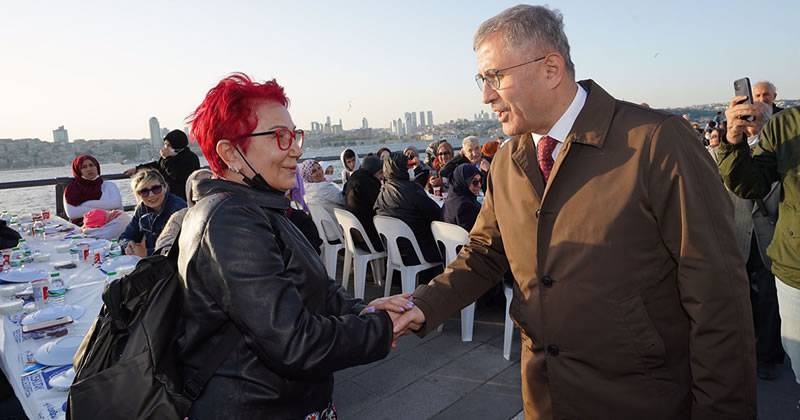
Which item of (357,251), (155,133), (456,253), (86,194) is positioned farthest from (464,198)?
(155,133)

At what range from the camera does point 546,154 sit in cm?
155

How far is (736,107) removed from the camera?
2.07 metres

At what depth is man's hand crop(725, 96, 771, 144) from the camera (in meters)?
2.01

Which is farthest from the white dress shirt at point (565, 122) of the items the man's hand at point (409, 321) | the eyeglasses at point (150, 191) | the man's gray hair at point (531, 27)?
the eyeglasses at point (150, 191)

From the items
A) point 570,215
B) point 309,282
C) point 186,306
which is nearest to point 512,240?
point 570,215

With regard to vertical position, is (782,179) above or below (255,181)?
below

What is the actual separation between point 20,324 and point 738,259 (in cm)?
301

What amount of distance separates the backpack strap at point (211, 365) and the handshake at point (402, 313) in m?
0.52

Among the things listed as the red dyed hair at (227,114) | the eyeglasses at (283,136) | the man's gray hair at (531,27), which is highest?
the man's gray hair at (531,27)

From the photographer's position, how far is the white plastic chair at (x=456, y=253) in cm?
371

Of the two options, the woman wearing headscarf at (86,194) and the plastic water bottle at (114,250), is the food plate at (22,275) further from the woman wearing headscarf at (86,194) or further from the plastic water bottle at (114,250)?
the woman wearing headscarf at (86,194)

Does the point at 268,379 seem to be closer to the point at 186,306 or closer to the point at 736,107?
the point at 186,306

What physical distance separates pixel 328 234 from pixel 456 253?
7.16 feet

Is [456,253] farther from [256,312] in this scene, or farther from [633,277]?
[256,312]
